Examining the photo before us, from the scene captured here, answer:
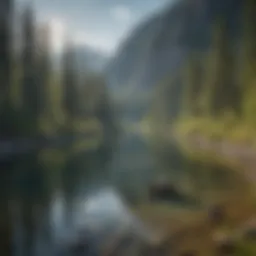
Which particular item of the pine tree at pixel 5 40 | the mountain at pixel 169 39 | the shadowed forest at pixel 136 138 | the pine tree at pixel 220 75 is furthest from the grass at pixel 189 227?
the pine tree at pixel 5 40

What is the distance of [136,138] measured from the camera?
5.97ft

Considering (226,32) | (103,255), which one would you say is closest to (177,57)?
(226,32)

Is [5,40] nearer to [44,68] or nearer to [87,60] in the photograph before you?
[44,68]

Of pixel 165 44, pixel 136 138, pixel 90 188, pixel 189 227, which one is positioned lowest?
pixel 189 227

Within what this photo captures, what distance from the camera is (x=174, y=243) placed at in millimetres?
1771

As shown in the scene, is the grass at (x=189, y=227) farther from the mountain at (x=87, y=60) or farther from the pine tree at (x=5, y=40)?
the pine tree at (x=5, y=40)

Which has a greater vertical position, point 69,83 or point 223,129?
point 69,83

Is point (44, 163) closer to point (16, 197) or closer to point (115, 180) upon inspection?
point (16, 197)

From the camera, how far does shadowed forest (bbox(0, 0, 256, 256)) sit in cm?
175

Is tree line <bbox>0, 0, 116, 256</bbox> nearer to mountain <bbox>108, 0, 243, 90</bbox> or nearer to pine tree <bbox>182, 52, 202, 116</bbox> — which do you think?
mountain <bbox>108, 0, 243, 90</bbox>

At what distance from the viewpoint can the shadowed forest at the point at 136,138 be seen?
1.75 meters

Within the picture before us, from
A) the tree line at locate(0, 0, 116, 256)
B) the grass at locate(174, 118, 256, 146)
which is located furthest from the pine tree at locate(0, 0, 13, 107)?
the grass at locate(174, 118, 256, 146)

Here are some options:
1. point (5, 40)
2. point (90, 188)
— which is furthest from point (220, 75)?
point (5, 40)

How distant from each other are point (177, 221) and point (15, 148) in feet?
2.15
